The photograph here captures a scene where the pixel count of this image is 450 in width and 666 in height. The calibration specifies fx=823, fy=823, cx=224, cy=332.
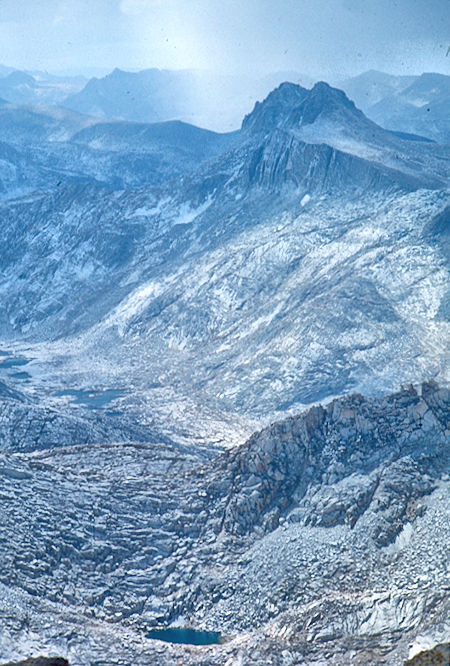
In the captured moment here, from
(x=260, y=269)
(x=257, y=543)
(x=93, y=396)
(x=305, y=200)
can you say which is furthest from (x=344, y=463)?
(x=305, y=200)

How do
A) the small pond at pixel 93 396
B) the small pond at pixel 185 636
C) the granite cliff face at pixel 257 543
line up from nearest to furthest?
the granite cliff face at pixel 257 543 → the small pond at pixel 185 636 → the small pond at pixel 93 396

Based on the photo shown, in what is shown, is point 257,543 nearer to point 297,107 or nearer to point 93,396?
point 93,396

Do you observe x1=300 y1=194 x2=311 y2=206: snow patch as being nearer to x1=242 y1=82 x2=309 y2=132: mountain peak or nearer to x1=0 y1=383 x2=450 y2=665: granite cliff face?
x1=242 y1=82 x2=309 y2=132: mountain peak

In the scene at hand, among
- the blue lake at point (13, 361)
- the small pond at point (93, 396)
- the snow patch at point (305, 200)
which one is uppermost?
the snow patch at point (305, 200)

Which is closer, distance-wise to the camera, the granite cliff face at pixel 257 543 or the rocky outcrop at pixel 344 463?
the granite cliff face at pixel 257 543

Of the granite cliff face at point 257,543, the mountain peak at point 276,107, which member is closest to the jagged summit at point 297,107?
the mountain peak at point 276,107

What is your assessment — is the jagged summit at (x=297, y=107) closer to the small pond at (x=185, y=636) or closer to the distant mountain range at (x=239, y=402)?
the distant mountain range at (x=239, y=402)

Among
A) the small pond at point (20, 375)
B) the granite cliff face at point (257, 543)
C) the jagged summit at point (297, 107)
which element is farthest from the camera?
the jagged summit at point (297, 107)

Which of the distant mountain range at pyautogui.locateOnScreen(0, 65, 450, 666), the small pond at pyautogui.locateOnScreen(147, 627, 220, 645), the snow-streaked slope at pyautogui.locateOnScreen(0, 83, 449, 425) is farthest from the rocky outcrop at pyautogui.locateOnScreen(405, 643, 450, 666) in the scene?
the snow-streaked slope at pyautogui.locateOnScreen(0, 83, 449, 425)
